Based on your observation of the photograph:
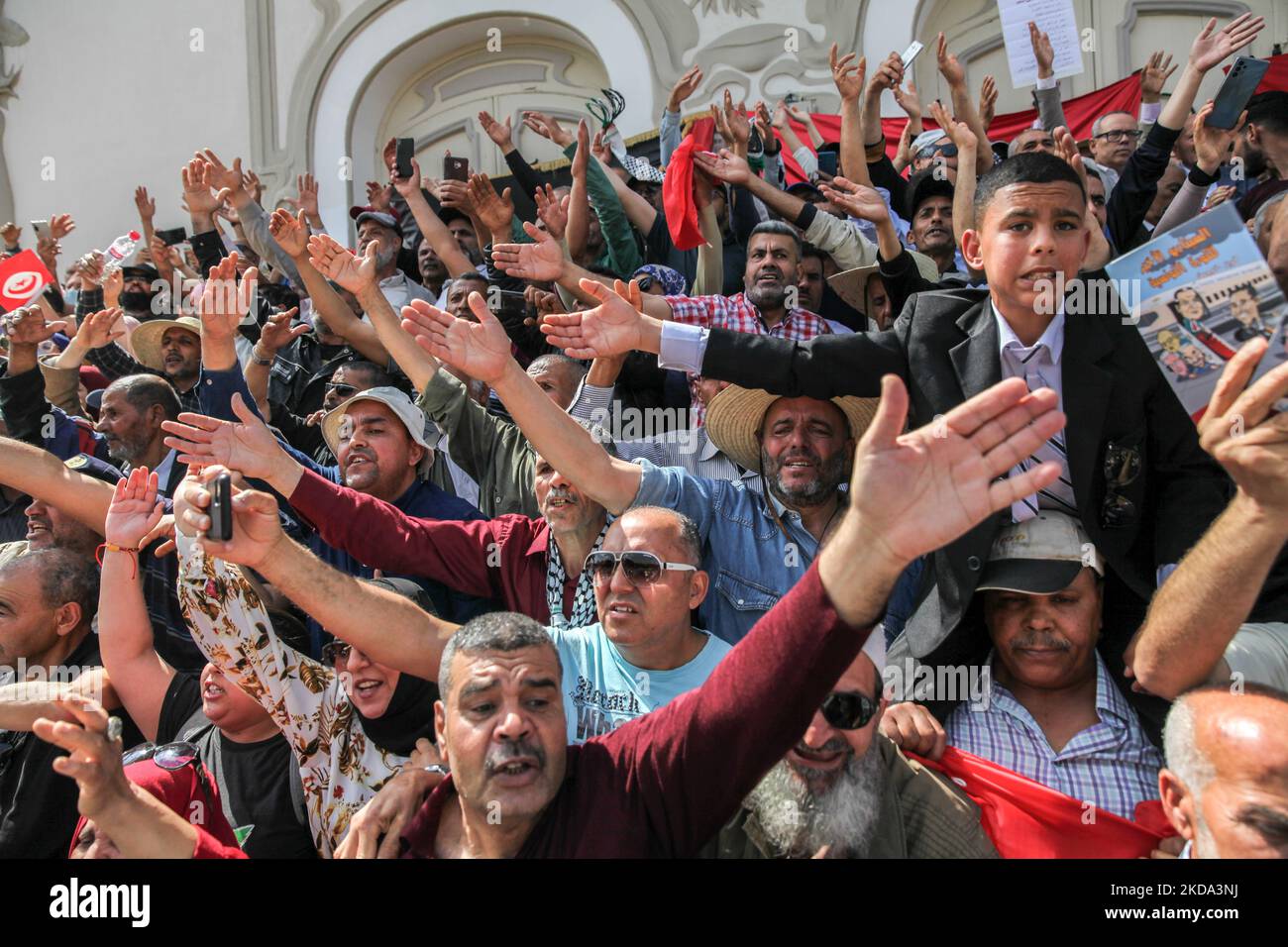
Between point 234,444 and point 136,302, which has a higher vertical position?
point 136,302

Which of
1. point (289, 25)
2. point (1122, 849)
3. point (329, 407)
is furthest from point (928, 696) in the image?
point (289, 25)

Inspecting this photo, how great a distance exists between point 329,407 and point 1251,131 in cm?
416

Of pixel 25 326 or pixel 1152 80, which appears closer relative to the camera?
pixel 25 326

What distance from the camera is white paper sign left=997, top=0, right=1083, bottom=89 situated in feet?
20.2

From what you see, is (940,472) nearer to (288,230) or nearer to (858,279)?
(858,279)

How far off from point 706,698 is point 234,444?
203 centimetres

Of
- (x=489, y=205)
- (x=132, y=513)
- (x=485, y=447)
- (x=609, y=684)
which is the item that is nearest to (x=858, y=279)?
(x=485, y=447)

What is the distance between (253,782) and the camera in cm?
362

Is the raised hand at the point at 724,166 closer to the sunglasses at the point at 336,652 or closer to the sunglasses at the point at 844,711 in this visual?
the sunglasses at the point at 336,652

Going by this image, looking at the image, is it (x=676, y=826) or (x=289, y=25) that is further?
(x=289, y=25)

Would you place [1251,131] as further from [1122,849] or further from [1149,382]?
[1122,849]

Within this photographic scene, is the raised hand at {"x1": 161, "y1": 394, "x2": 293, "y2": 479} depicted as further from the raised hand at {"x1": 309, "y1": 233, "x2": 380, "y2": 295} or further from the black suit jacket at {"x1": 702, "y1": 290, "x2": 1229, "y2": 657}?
the black suit jacket at {"x1": 702, "y1": 290, "x2": 1229, "y2": 657}

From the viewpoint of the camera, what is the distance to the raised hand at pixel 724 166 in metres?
5.60

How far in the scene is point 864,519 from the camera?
7.20 feet
